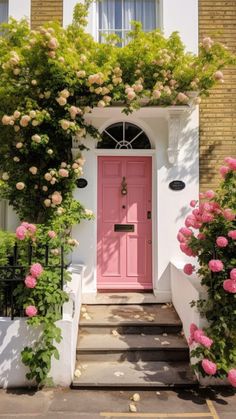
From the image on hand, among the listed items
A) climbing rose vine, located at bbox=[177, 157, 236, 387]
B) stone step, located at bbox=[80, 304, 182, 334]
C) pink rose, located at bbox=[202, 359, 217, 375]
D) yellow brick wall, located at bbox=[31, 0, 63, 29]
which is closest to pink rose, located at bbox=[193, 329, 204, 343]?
climbing rose vine, located at bbox=[177, 157, 236, 387]

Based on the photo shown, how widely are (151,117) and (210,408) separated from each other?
4307 mm

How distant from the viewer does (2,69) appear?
4859 millimetres

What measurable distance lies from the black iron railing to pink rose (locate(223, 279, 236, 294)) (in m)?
1.81

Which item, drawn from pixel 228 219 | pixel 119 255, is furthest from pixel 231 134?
pixel 119 255

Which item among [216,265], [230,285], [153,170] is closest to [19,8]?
[153,170]

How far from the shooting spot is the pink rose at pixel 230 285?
3.39 m

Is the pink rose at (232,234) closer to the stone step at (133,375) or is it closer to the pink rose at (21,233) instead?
the stone step at (133,375)

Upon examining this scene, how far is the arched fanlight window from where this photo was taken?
5.73 m

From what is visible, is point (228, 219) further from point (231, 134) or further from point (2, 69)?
point (2, 69)

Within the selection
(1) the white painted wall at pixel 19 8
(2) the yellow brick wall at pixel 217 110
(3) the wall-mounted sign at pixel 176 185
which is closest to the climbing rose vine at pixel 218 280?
(3) the wall-mounted sign at pixel 176 185

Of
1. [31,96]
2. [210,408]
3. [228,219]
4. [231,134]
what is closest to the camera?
[210,408]

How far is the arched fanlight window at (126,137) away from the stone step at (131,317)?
275cm

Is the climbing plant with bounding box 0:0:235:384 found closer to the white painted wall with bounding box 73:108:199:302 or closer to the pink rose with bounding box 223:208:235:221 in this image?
the white painted wall with bounding box 73:108:199:302

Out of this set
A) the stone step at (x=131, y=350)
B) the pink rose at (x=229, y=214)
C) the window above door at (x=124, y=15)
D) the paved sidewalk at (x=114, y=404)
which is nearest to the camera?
the paved sidewalk at (x=114, y=404)
